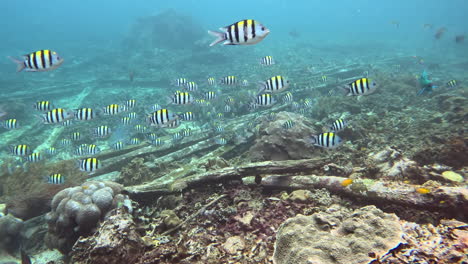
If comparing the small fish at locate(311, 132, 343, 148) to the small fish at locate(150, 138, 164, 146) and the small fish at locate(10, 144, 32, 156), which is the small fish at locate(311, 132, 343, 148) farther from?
the small fish at locate(10, 144, 32, 156)

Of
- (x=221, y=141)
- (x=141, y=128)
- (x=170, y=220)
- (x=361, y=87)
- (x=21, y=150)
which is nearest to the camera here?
(x=170, y=220)

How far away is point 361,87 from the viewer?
5344mm

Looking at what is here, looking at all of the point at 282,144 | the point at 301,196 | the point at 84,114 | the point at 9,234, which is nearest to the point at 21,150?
the point at 84,114

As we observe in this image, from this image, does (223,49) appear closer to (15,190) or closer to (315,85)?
(315,85)

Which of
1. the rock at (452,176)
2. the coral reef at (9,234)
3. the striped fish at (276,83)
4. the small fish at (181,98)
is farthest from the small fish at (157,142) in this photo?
the rock at (452,176)

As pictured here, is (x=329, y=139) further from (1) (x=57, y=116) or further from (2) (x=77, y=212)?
(1) (x=57, y=116)

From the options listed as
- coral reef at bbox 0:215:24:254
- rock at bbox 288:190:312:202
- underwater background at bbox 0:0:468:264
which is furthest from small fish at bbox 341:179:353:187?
coral reef at bbox 0:215:24:254

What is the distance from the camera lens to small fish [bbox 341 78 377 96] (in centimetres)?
523

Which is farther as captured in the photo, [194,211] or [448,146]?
[448,146]

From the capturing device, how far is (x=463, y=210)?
2912 mm

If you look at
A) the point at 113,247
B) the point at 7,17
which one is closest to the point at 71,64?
the point at 113,247

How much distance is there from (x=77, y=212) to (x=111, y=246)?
1.61m

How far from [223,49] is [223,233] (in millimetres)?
28596

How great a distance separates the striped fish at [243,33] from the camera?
10.8ft
